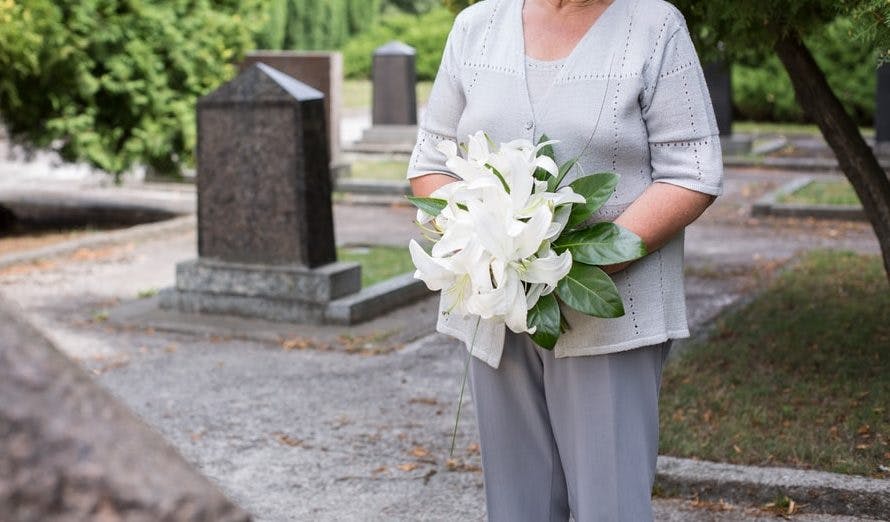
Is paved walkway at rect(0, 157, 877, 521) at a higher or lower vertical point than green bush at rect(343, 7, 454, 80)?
lower

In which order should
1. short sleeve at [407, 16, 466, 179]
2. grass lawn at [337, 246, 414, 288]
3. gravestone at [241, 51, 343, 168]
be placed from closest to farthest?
short sleeve at [407, 16, 466, 179] < grass lawn at [337, 246, 414, 288] < gravestone at [241, 51, 343, 168]

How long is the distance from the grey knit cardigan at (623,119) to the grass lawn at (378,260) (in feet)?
20.3

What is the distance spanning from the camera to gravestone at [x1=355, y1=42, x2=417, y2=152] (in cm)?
1809

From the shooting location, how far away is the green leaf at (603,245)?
8.07 feet

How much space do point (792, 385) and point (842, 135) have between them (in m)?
1.20

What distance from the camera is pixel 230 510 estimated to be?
0.85m

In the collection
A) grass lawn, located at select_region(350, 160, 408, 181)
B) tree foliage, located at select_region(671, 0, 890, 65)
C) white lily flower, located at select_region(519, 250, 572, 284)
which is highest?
tree foliage, located at select_region(671, 0, 890, 65)

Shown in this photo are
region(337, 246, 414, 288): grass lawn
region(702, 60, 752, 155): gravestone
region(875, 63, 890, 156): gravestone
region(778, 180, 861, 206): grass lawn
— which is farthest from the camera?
region(702, 60, 752, 155): gravestone

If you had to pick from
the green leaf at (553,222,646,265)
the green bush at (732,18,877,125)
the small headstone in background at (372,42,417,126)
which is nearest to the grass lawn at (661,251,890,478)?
the green leaf at (553,222,646,265)

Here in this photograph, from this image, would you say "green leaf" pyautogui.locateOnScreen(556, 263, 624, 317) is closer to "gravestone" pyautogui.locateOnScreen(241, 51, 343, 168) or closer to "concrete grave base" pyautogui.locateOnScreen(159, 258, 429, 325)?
"concrete grave base" pyautogui.locateOnScreen(159, 258, 429, 325)

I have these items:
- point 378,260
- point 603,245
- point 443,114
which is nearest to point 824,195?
point 378,260

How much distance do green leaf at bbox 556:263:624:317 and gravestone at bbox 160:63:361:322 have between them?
549cm

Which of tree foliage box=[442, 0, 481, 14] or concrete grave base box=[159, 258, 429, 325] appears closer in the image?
tree foliage box=[442, 0, 481, 14]

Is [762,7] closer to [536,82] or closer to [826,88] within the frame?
[826,88]
